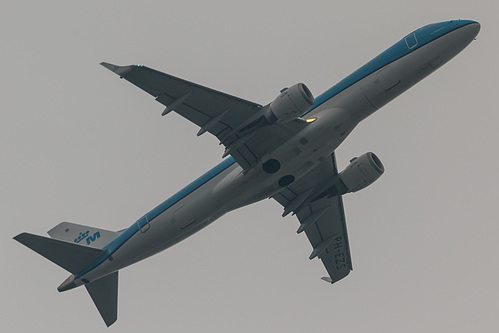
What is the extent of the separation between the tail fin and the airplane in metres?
0.17

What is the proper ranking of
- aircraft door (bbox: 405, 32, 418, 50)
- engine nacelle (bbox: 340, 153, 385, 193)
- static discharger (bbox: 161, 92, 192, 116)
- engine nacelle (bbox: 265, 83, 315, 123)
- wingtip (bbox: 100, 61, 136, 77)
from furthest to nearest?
engine nacelle (bbox: 340, 153, 385, 193) < aircraft door (bbox: 405, 32, 418, 50) < static discharger (bbox: 161, 92, 192, 116) < engine nacelle (bbox: 265, 83, 315, 123) < wingtip (bbox: 100, 61, 136, 77)

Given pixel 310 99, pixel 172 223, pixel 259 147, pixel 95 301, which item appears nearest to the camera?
pixel 310 99

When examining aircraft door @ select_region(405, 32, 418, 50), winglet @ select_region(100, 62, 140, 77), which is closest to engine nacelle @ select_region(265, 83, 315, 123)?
aircraft door @ select_region(405, 32, 418, 50)

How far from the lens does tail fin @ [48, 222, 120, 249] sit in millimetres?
52750

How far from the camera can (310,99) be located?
141ft

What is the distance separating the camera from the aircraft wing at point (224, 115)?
140 feet

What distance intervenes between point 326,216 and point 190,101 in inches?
623

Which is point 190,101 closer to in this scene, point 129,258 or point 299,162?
point 299,162

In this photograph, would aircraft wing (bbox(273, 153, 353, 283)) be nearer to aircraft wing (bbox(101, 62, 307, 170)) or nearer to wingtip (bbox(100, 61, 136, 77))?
aircraft wing (bbox(101, 62, 307, 170))

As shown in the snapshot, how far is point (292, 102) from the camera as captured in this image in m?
42.8

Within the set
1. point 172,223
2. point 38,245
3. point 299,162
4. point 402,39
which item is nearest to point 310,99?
point 299,162

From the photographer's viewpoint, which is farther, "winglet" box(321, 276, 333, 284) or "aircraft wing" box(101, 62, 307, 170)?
"winglet" box(321, 276, 333, 284)

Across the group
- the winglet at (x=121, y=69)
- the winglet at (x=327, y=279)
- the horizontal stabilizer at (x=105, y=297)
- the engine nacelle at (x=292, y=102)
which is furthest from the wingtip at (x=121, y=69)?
the winglet at (x=327, y=279)

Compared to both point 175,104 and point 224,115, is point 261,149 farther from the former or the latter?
point 175,104
